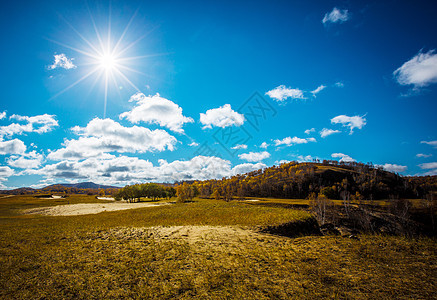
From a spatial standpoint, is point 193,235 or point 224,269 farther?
point 193,235

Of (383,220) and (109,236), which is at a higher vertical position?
(109,236)

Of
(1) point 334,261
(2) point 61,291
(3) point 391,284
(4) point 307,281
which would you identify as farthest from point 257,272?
(2) point 61,291

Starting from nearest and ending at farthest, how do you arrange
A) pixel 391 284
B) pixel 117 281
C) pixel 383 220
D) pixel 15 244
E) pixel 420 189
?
pixel 391 284, pixel 117 281, pixel 15 244, pixel 383 220, pixel 420 189

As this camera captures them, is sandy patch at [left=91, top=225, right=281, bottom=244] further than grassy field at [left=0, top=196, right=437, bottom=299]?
Yes

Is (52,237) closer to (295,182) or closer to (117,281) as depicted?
(117,281)

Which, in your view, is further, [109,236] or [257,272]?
[109,236]

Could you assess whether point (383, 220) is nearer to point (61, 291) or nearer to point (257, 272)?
point (257, 272)

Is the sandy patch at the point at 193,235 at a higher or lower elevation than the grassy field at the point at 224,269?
lower

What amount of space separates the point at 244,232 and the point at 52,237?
21932 mm

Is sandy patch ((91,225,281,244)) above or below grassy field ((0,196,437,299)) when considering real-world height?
below

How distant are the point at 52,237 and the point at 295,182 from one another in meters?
174

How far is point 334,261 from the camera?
473 inches

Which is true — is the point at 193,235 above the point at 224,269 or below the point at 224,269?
below

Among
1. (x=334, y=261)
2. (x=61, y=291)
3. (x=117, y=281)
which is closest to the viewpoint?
(x=61, y=291)
